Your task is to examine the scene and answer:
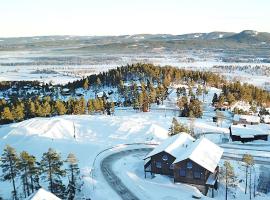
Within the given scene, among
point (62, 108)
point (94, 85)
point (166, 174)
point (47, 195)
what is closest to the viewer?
point (47, 195)

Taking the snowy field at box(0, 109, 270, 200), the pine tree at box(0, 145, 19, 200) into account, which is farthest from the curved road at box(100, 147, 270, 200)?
the pine tree at box(0, 145, 19, 200)

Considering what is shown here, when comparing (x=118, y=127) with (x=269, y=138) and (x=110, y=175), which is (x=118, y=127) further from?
(x=269, y=138)

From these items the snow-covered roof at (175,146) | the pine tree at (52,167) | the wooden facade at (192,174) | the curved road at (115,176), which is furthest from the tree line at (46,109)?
the wooden facade at (192,174)

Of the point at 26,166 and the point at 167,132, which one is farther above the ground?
the point at 26,166

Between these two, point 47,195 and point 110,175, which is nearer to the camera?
point 47,195

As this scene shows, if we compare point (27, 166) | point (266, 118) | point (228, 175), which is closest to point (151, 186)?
point (228, 175)

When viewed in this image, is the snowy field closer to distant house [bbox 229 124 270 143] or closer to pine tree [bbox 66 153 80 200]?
pine tree [bbox 66 153 80 200]

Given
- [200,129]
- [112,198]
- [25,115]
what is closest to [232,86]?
[200,129]
